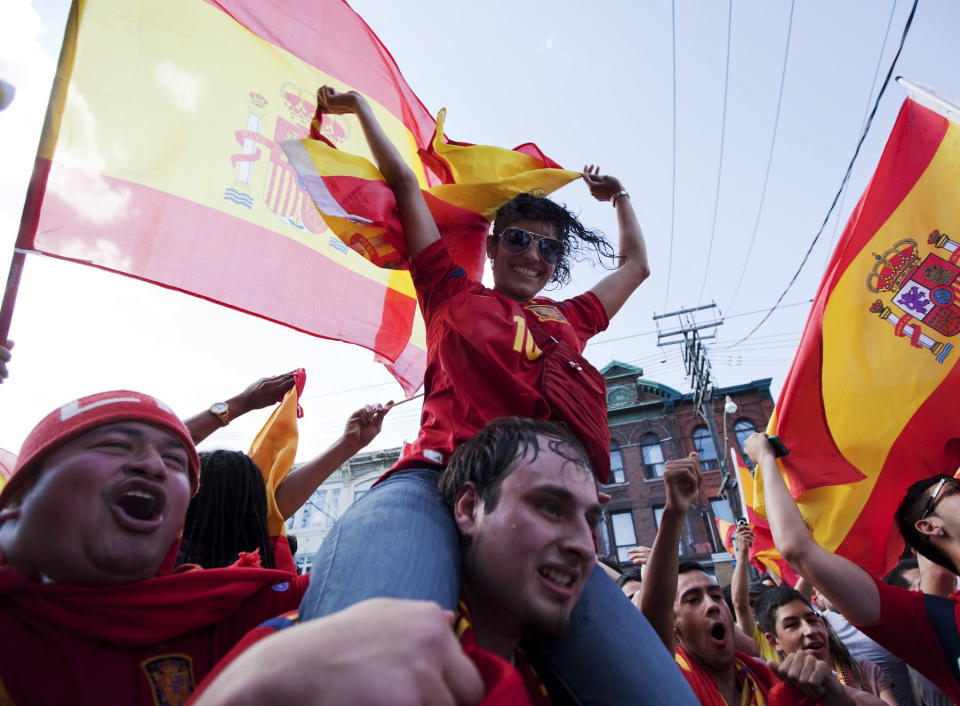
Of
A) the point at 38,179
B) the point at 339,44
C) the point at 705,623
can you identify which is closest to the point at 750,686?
the point at 705,623

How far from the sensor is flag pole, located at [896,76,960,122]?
13.0ft

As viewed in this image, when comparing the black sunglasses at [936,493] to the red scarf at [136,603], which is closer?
the red scarf at [136,603]

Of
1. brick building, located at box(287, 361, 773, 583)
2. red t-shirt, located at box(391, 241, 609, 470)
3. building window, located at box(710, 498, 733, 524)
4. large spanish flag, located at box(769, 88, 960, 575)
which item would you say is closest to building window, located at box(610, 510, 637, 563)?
brick building, located at box(287, 361, 773, 583)

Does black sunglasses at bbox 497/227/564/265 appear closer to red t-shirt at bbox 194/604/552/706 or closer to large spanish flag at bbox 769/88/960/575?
red t-shirt at bbox 194/604/552/706

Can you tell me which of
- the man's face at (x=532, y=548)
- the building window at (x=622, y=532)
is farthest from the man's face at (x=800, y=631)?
the building window at (x=622, y=532)

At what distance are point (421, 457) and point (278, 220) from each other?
8.79ft

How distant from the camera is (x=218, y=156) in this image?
3801 millimetres

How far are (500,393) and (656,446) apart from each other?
2538 centimetres

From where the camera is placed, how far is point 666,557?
226 centimetres

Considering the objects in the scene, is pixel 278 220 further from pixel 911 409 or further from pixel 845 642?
pixel 845 642

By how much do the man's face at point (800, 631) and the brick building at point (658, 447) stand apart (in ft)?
64.7

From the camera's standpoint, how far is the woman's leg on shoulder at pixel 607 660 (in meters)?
1.54

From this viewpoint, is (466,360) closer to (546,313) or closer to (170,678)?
(546,313)

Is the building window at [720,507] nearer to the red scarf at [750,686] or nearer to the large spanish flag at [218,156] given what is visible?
the red scarf at [750,686]
